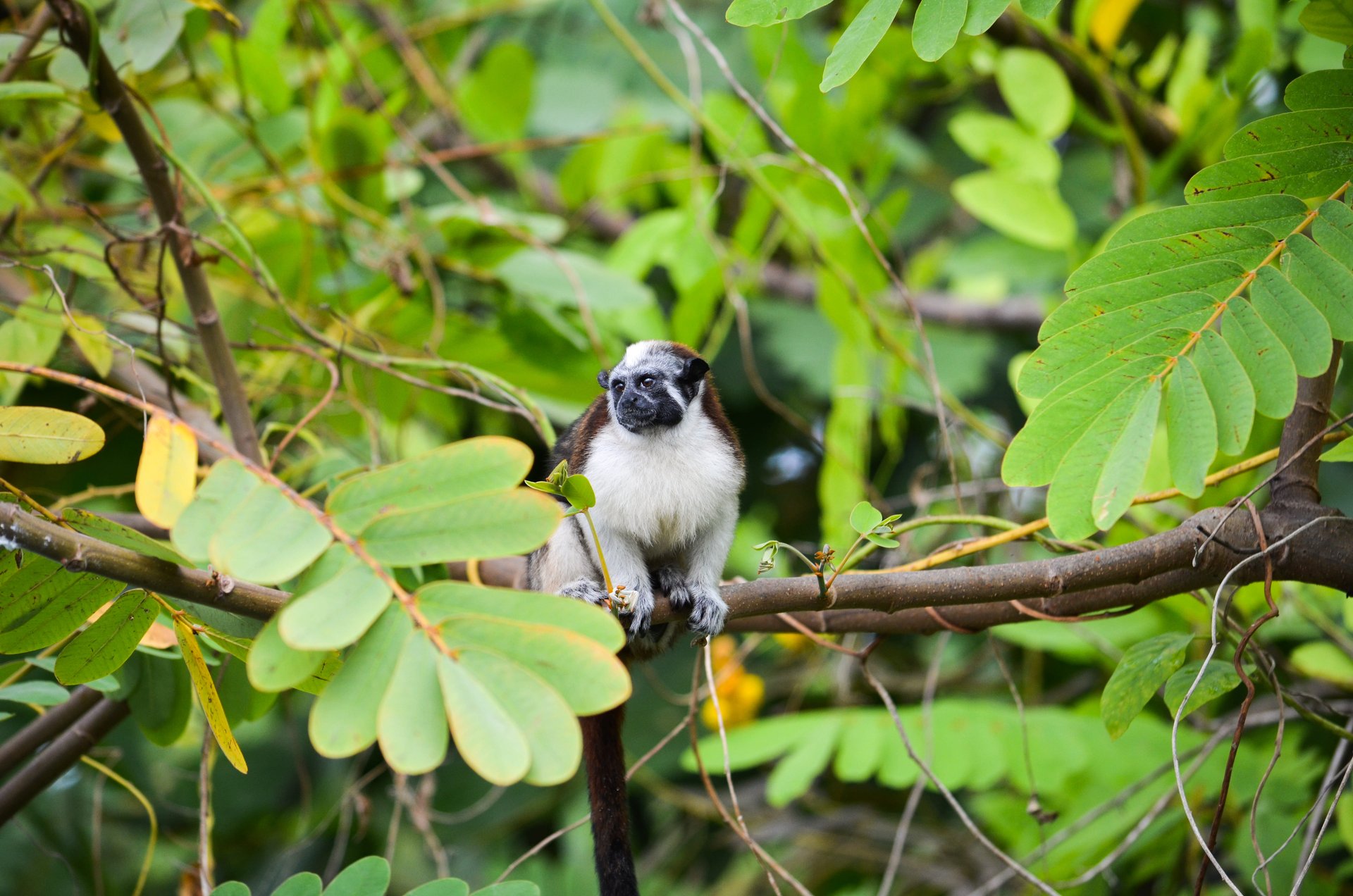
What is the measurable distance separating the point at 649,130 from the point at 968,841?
128 inches

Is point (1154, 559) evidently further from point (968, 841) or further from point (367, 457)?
point (968, 841)

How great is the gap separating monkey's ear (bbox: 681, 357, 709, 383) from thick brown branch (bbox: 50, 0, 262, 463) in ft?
3.62

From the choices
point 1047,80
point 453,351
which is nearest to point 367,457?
point 453,351

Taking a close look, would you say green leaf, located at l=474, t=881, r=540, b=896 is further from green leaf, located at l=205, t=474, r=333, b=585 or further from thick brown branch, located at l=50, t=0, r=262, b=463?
thick brown branch, located at l=50, t=0, r=262, b=463

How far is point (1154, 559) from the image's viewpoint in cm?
204

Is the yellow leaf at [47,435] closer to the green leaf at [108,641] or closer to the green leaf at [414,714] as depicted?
the green leaf at [108,641]

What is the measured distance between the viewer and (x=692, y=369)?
2949mm

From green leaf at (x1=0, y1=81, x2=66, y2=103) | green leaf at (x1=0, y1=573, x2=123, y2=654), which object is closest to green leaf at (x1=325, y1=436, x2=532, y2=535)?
green leaf at (x1=0, y1=573, x2=123, y2=654)

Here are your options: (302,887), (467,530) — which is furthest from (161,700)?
(467,530)

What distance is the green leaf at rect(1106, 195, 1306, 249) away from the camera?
1.83 meters

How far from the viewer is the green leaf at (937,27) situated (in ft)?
5.91

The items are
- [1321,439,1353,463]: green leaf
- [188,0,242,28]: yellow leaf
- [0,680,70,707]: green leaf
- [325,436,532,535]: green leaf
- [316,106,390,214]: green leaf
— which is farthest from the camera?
[316,106,390,214]: green leaf

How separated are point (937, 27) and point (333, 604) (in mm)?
1341

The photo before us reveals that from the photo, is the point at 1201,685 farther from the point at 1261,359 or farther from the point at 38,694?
the point at 38,694
